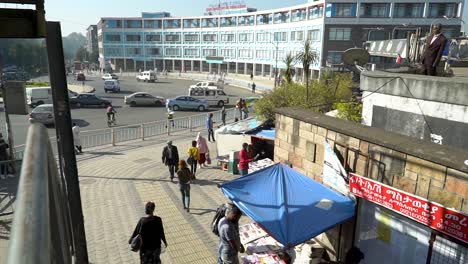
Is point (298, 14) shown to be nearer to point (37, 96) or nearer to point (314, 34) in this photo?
point (314, 34)

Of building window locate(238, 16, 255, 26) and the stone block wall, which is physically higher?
building window locate(238, 16, 255, 26)

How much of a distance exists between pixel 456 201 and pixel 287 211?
271 centimetres

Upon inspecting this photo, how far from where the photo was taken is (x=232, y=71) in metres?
84.5

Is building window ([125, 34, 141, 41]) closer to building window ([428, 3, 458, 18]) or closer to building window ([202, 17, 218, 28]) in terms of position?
building window ([202, 17, 218, 28])

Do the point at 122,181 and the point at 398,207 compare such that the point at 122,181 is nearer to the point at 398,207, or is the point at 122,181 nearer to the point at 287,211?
the point at 287,211

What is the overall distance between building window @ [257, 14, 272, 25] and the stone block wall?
6740 cm

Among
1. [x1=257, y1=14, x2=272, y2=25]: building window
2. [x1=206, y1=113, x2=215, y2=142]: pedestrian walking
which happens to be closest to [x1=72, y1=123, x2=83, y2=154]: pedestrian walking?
[x1=206, y1=113, x2=215, y2=142]: pedestrian walking

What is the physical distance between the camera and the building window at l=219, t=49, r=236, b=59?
8131 cm

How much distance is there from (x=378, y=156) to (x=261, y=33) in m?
70.3

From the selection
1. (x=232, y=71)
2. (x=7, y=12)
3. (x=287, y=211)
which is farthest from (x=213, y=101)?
(x=232, y=71)

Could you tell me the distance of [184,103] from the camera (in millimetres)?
33125

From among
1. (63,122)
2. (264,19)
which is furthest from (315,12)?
(63,122)

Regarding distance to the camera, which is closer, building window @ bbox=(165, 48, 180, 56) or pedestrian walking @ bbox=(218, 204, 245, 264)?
pedestrian walking @ bbox=(218, 204, 245, 264)

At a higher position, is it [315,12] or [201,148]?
[315,12]
